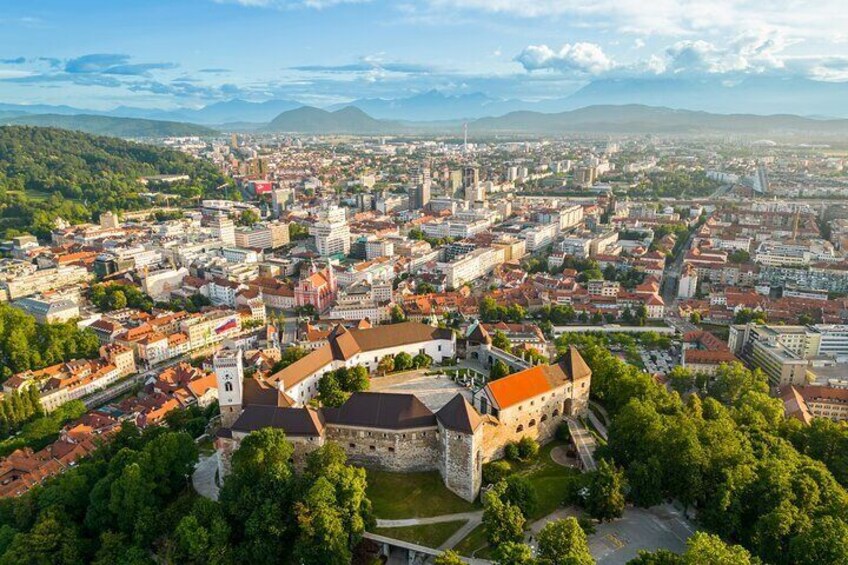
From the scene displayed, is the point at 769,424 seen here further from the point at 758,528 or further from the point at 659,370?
the point at 659,370

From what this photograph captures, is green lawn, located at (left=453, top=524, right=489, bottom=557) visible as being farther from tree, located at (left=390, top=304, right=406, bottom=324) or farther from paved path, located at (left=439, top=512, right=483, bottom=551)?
tree, located at (left=390, top=304, right=406, bottom=324)

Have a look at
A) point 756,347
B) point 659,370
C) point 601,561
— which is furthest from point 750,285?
point 601,561

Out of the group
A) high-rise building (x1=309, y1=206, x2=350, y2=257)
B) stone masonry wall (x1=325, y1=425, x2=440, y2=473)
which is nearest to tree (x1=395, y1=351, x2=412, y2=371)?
stone masonry wall (x1=325, y1=425, x2=440, y2=473)

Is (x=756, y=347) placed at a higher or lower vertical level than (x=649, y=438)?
lower

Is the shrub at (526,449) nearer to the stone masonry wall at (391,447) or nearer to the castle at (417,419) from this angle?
the castle at (417,419)

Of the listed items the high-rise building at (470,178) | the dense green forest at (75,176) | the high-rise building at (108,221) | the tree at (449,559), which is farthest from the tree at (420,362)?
the high-rise building at (470,178)
